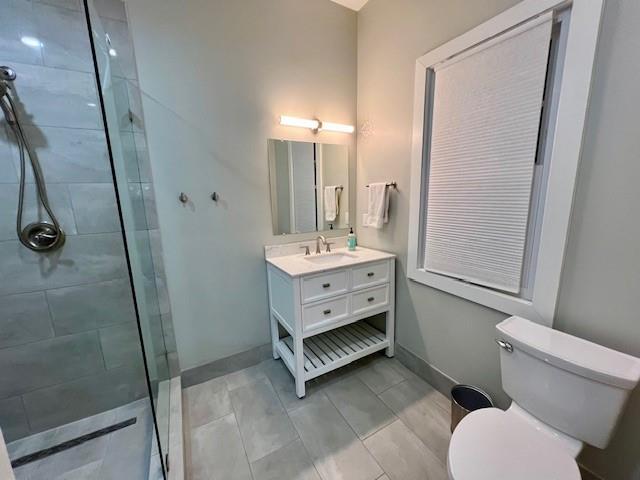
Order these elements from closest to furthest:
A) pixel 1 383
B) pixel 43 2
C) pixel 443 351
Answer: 1. pixel 43 2
2. pixel 1 383
3. pixel 443 351

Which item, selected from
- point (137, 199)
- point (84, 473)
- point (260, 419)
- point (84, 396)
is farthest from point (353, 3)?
point (84, 473)

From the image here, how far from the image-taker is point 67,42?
1316 mm

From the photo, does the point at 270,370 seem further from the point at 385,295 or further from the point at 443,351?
the point at 443,351

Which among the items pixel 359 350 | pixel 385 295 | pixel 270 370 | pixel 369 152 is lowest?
pixel 270 370

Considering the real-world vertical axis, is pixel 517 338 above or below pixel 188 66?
below

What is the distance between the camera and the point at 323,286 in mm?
1679

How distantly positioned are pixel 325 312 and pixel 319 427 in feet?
2.13

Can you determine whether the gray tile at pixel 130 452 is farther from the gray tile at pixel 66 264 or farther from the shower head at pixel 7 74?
the shower head at pixel 7 74

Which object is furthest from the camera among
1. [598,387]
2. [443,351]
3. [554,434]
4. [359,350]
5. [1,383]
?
[359,350]

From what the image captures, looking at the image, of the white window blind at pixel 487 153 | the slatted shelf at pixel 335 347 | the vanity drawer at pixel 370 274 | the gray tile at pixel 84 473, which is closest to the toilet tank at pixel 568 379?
the white window blind at pixel 487 153

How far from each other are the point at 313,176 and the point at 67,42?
1.55 metres

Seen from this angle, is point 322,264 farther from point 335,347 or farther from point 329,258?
point 335,347

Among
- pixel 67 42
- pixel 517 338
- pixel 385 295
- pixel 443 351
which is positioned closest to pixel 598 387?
pixel 517 338

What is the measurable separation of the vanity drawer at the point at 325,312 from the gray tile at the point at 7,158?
167 centimetres
